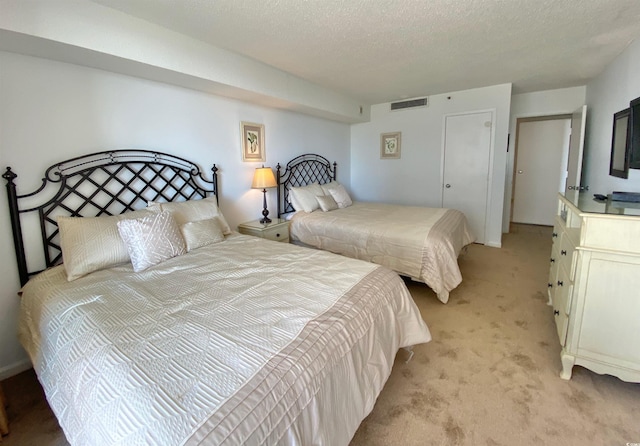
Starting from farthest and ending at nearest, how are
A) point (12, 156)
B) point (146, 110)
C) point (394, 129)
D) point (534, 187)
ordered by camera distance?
point (534, 187)
point (394, 129)
point (146, 110)
point (12, 156)

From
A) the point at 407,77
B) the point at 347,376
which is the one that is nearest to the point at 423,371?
the point at 347,376


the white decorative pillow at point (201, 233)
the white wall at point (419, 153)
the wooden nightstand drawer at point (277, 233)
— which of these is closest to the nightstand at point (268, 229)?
the wooden nightstand drawer at point (277, 233)

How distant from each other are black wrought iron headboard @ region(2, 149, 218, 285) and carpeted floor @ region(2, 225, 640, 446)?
97 centimetres

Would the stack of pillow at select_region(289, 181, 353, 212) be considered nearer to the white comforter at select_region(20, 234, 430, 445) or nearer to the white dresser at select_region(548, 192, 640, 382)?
the white comforter at select_region(20, 234, 430, 445)

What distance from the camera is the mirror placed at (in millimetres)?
2396

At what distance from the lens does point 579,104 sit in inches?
170

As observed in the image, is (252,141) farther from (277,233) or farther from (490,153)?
(490,153)

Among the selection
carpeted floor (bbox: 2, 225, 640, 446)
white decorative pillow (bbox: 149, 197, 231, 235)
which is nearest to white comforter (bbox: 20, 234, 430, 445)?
carpeted floor (bbox: 2, 225, 640, 446)

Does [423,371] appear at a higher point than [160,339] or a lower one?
lower

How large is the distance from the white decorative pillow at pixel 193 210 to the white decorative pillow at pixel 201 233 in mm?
109

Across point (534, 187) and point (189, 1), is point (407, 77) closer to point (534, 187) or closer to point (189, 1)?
point (189, 1)

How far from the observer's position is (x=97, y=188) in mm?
2277

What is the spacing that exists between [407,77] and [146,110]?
9.56ft

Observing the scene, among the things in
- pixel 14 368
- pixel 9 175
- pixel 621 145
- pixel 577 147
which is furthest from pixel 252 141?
pixel 577 147
